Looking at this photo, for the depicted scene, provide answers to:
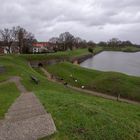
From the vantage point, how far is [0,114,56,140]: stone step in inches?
345

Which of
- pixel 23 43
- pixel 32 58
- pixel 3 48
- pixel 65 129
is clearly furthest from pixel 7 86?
pixel 3 48

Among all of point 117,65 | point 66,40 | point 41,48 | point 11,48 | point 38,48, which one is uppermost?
point 66,40

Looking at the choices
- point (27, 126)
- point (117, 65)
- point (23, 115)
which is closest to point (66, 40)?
point (117, 65)

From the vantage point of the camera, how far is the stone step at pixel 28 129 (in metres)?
8.77

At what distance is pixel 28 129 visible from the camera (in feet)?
31.0

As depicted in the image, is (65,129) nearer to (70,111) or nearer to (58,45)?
(70,111)

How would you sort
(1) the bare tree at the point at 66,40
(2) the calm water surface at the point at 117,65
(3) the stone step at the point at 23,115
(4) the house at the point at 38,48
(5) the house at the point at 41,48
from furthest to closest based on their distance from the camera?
1. (1) the bare tree at the point at 66,40
2. (5) the house at the point at 41,48
3. (4) the house at the point at 38,48
4. (2) the calm water surface at the point at 117,65
5. (3) the stone step at the point at 23,115

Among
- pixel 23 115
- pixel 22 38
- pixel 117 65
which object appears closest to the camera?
pixel 23 115

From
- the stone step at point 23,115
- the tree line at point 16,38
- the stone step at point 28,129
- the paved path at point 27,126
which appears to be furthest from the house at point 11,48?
the stone step at point 28,129

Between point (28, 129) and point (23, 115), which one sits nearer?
point (28, 129)

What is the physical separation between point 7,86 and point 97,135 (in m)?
18.8

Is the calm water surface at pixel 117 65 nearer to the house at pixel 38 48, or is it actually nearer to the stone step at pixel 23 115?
the house at pixel 38 48

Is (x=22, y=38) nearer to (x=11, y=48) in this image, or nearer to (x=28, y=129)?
(x=11, y=48)

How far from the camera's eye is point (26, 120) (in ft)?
34.9
